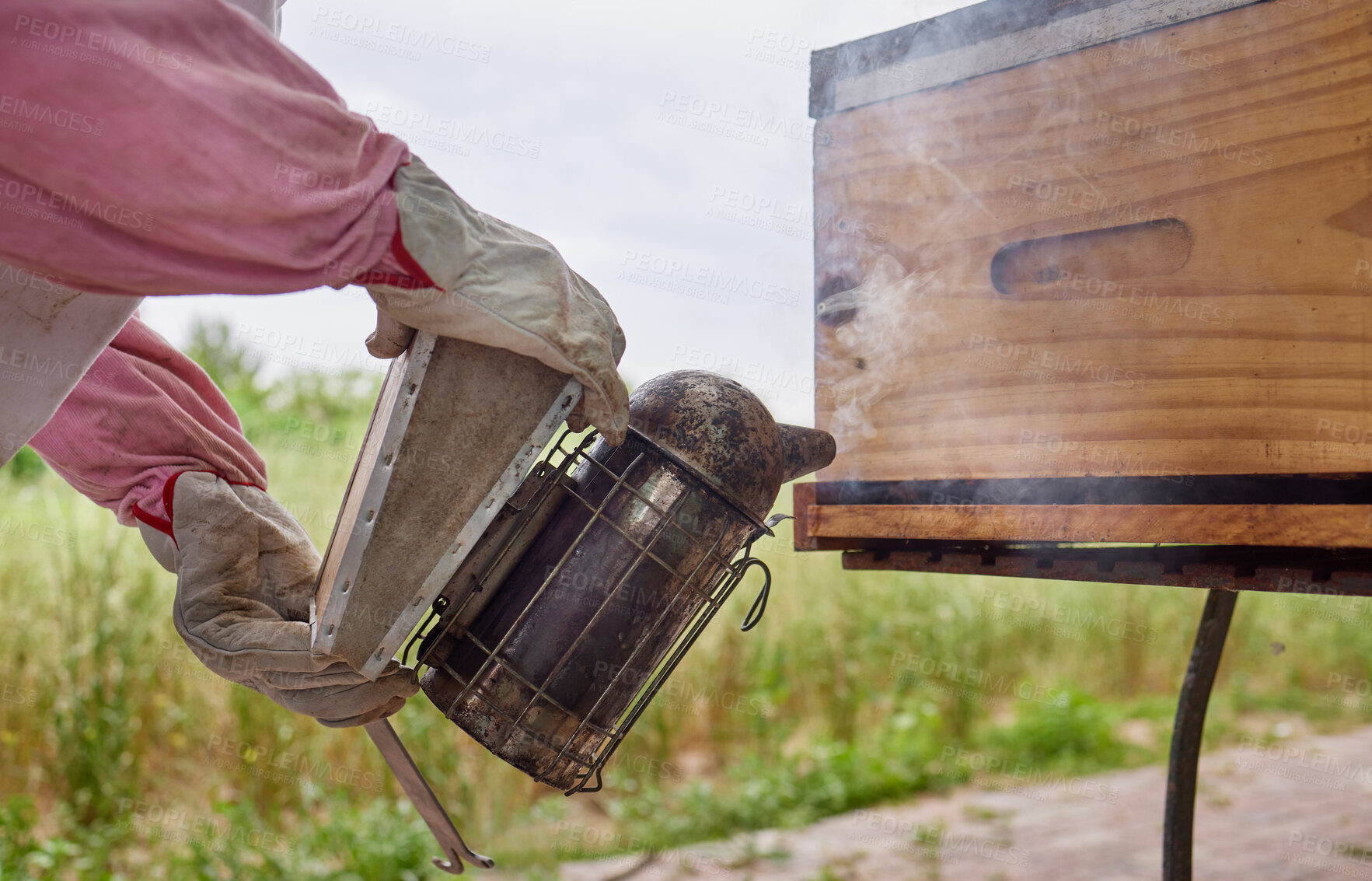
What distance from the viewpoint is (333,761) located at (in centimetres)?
418

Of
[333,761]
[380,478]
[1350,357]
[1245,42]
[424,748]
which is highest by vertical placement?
[1245,42]

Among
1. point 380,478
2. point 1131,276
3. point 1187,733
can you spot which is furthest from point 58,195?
point 1187,733

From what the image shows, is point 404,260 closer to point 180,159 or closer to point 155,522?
point 180,159

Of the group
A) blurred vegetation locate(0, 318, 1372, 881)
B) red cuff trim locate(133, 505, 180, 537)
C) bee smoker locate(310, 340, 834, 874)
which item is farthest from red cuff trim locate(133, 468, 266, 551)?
blurred vegetation locate(0, 318, 1372, 881)

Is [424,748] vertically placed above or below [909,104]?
below

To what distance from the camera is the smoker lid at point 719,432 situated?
1.46 m

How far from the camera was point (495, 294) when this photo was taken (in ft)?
3.89

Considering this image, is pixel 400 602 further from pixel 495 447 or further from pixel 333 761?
pixel 333 761

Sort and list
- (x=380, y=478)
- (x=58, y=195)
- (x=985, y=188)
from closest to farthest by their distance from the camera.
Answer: (x=58, y=195)
(x=380, y=478)
(x=985, y=188)

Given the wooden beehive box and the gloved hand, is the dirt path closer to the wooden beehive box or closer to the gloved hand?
the wooden beehive box

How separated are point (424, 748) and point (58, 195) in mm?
3487

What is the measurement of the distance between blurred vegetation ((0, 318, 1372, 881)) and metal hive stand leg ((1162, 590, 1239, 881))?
909mm

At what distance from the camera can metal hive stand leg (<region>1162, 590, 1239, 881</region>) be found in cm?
196

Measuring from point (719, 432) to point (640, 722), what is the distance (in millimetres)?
3598
